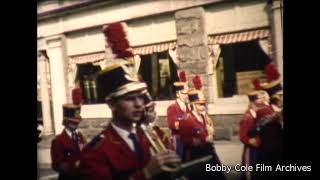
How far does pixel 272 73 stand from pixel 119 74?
5.01ft

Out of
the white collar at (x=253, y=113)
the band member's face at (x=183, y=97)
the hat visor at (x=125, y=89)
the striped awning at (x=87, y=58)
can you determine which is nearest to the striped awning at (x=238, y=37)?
the band member's face at (x=183, y=97)

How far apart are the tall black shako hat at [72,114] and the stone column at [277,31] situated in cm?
235

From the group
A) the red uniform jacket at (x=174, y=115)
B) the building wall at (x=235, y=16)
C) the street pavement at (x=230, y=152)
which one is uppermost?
the building wall at (x=235, y=16)

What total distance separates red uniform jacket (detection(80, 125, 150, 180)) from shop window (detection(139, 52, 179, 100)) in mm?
874

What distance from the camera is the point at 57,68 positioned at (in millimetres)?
5691

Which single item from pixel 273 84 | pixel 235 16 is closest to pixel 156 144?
pixel 273 84

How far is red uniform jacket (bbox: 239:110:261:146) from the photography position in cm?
453

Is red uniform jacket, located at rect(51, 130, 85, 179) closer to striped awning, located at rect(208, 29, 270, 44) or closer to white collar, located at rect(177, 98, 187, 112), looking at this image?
white collar, located at rect(177, 98, 187, 112)

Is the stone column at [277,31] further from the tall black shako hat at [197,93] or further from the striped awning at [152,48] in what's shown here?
the striped awning at [152,48]

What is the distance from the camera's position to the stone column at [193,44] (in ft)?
16.0

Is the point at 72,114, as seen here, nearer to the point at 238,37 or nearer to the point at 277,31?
the point at 238,37
